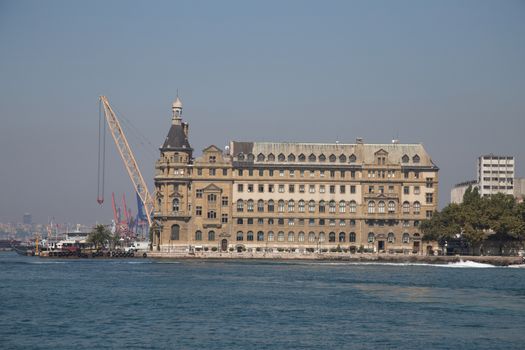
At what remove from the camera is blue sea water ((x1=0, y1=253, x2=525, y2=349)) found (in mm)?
74812

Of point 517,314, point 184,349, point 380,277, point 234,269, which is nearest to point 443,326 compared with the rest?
point 517,314

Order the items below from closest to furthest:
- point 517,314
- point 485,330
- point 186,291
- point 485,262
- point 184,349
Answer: point 184,349
point 485,330
point 517,314
point 186,291
point 485,262

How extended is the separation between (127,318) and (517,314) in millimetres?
30927

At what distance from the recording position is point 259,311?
303ft

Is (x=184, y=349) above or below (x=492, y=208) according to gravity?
below

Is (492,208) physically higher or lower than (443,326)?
higher

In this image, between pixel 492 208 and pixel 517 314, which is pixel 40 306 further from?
pixel 492 208

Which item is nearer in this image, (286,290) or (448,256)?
(286,290)

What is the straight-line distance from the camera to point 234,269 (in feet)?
528

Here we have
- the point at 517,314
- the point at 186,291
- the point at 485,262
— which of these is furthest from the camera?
the point at 485,262

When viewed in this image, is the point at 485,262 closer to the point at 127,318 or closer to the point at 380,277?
the point at 380,277

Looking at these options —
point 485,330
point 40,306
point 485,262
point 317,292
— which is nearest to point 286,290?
point 317,292

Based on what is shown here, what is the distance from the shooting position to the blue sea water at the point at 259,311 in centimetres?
7481

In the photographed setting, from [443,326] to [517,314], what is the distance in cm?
1153
